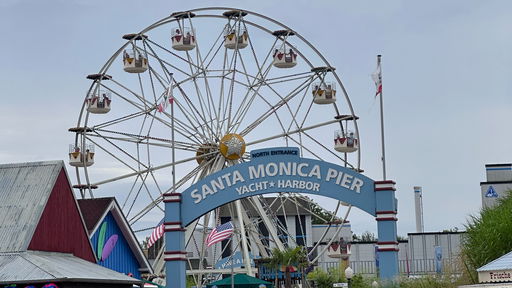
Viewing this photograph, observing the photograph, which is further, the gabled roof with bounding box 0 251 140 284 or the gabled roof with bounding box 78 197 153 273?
the gabled roof with bounding box 78 197 153 273

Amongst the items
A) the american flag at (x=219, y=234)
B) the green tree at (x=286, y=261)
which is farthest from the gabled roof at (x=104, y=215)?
the green tree at (x=286, y=261)

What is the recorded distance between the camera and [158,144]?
4816 cm

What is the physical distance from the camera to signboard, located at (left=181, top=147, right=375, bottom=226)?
108 feet

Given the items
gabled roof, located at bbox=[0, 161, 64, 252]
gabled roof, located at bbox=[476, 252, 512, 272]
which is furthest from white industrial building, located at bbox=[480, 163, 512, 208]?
gabled roof, located at bbox=[476, 252, 512, 272]

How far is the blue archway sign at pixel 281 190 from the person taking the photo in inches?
1278

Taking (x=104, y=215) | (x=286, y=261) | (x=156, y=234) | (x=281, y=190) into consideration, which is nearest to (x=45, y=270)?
(x=104, y=215)

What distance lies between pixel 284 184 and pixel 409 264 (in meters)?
26.5

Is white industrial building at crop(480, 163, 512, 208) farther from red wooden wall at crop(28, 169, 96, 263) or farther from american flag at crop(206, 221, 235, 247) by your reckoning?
red wooden wall at crop(28, 169, 96, 263)

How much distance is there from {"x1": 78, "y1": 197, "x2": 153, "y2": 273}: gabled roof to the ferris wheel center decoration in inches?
457

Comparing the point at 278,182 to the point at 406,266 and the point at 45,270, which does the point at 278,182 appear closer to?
the point at 45,270

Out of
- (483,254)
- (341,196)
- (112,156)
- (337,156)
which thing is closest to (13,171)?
(341,196)

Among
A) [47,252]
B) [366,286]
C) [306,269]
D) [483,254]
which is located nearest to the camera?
[47,252]

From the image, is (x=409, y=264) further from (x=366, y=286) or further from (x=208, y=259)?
(x=208, y=259)

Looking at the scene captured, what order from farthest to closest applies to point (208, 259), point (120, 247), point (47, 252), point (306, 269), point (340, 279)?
1. point (208, 259)
2. point (340, 279)
3. point (306, 269)
4. point (120, 247)
5. point (47, 252)
